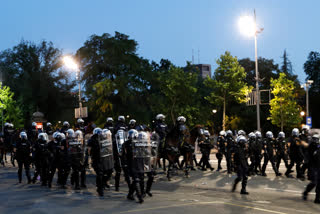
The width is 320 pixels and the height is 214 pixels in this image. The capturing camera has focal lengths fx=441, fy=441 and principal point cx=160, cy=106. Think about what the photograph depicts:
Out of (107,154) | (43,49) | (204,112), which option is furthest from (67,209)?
(43,49)

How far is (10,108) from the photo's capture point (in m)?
58.9

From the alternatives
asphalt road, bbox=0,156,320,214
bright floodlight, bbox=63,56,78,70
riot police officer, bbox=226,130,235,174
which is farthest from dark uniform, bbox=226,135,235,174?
bright floodlight, bbox=63,56,78,70

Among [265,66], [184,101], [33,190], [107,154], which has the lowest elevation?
[33,190]

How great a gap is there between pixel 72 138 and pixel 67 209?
4.26 metres

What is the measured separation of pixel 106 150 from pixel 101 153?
173mm

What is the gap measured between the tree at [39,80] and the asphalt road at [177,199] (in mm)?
47337

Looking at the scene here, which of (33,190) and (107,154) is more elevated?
(107,154)

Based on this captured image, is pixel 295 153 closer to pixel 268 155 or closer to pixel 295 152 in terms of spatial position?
pixel 295 152

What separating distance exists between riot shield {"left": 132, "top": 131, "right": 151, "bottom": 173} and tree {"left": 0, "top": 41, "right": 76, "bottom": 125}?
5293 cm

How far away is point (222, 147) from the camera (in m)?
20.6

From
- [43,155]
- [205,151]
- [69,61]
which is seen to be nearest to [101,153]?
[43,155]

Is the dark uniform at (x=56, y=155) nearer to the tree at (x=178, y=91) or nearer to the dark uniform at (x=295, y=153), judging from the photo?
the dark uniform at (x=295, y=153)

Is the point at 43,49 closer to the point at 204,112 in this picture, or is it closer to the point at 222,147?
the point at 204,112

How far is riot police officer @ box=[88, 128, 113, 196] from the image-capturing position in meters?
12.7
